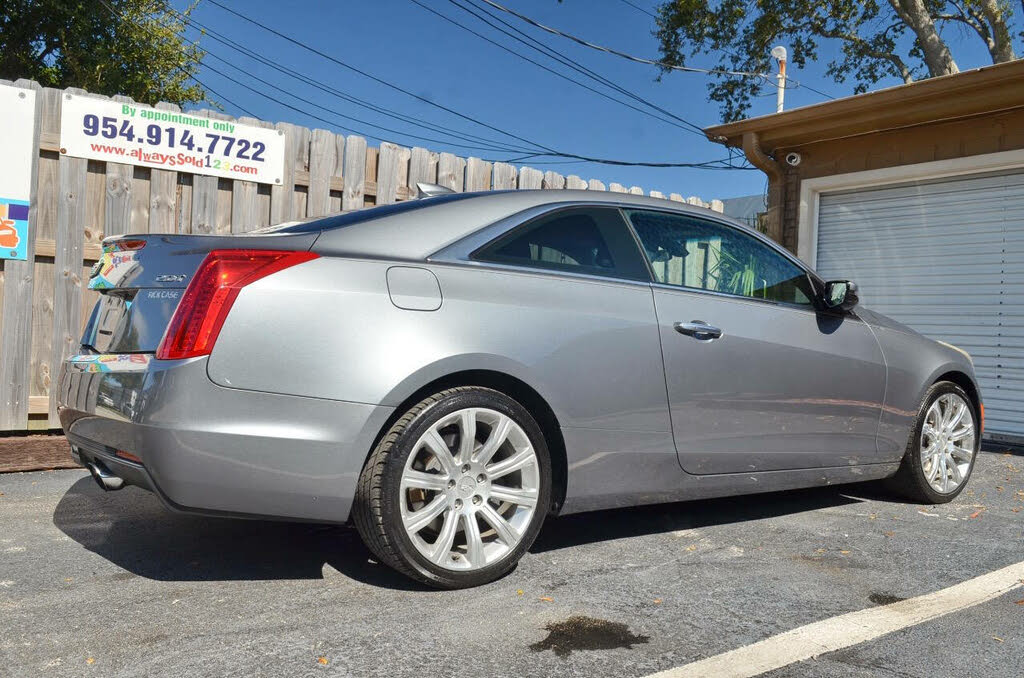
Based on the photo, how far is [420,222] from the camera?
3.22 metres

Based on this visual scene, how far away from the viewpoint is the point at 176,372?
2711mm

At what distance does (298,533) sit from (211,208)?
3.29 m

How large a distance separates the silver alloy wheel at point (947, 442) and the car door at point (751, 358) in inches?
22.2

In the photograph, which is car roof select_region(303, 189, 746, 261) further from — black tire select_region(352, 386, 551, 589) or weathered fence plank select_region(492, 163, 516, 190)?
weathered fence plank select_region(492, 163, 516, 190)

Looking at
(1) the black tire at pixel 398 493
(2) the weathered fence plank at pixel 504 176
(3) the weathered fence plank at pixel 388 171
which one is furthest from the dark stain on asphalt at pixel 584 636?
(2) the weathered fence plank at pixel 504 176

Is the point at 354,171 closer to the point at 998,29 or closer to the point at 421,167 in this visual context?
the point at 421,167

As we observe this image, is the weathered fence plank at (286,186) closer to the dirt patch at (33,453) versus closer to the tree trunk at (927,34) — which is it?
the dirt patch at (33,453)

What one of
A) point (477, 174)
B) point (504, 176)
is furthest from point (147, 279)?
point (504, 176)

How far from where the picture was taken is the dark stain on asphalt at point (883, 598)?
10.2 ft

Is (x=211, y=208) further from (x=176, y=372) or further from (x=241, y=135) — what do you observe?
(x=176, y=372)

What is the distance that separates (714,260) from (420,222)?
160 centimetres

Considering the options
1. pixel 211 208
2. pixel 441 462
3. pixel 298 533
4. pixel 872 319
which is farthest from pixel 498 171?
pixel 441 462

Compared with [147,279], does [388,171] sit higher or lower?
higher

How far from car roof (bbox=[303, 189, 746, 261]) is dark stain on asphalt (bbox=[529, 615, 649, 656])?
133 centimetres
